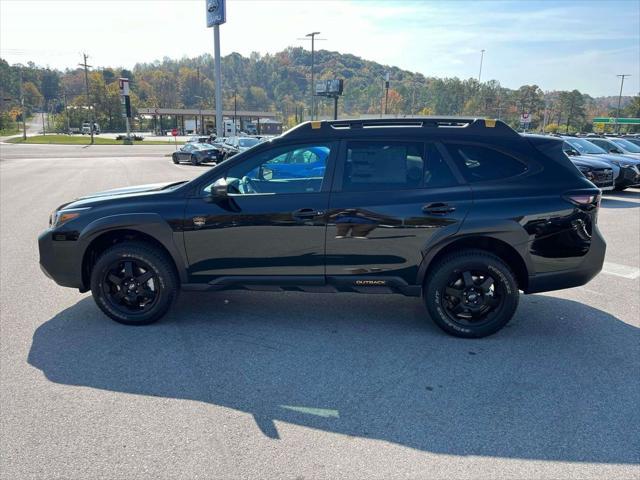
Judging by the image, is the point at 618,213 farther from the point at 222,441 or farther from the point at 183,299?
the point at 222,441

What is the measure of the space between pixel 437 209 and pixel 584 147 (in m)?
14.9

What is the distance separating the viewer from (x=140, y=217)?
4227mm

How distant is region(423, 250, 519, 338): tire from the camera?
13.3ft

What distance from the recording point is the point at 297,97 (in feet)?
615

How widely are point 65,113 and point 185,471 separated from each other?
4370 inches

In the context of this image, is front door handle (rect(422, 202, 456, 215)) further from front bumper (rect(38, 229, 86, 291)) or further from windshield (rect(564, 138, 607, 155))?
windshield (rect(564, 138, 607, 155))

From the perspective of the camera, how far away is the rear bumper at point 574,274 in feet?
13.5

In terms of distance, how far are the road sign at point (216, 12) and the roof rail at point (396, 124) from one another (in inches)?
975

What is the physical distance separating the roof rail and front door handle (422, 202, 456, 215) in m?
0.74

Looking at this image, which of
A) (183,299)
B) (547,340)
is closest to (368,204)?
(547,340)

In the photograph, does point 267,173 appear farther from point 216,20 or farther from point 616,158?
point 216,20

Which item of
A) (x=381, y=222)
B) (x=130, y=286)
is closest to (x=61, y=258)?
(x=130, y=286)

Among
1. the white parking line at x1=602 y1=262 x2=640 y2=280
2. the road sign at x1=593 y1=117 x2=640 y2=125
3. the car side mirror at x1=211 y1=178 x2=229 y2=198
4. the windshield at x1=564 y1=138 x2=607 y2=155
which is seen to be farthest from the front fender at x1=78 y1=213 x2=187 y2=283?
the road sign at x1=593 y1=117 x2=640 y2=125

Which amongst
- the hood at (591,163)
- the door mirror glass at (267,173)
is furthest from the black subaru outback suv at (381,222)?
the hood at (591,163)
